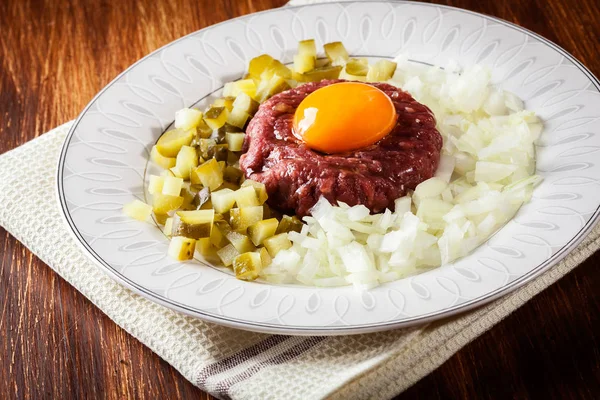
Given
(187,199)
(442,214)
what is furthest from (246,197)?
(442,214)

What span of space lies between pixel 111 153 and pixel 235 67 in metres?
1.24

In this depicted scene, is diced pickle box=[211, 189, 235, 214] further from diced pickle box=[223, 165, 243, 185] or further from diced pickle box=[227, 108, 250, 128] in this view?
diced pickle box=[227, 108, 250, 128]

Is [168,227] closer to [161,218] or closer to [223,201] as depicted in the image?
[161,218]

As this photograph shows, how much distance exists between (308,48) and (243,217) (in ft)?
5.93

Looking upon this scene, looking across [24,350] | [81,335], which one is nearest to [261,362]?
[81,335]

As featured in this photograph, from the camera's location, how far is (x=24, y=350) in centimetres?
424

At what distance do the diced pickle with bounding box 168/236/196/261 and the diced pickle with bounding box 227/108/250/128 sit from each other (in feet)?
3.86

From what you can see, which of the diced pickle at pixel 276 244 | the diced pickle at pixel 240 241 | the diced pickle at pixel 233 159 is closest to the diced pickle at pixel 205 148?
the diced pickle at pixel 233 159

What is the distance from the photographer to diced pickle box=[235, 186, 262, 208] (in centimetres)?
454

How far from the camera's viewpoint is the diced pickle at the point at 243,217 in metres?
4.45

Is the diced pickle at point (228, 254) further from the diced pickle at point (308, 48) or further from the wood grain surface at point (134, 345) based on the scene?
the diced pickle at point (308, 48)

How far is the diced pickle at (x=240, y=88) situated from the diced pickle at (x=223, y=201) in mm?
1175

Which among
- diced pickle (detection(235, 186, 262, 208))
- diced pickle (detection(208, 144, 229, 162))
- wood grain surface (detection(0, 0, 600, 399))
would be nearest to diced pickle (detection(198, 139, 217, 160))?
diced pickle (detection(208, 144, 229, 162))

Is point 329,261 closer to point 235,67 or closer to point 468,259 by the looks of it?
point 468,259
